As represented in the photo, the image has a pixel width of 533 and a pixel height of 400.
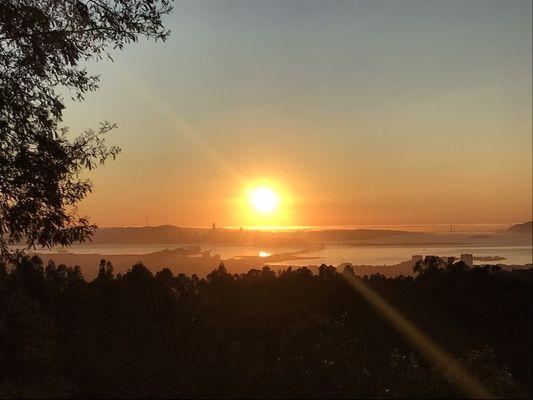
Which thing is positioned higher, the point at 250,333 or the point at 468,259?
the point at 468,259

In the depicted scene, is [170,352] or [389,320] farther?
[389,320]

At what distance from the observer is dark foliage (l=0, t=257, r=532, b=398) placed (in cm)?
1373

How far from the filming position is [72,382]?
586 inches

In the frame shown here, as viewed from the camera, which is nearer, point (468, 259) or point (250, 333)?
point (250, 333)

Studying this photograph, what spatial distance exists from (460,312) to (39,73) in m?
16.9

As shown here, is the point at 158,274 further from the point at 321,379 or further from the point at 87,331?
the point at 321,379

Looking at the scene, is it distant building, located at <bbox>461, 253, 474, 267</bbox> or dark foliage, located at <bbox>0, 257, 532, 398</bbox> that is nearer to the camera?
dark foliage, located at <bbox>0, 257, 532, 398</bbox>

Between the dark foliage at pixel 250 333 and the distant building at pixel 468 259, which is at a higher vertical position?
the distant building at pixel 468 259

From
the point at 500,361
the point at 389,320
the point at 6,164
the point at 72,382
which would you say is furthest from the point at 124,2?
Result: the point at 500,361

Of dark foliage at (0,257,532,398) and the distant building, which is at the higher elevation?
the distant building

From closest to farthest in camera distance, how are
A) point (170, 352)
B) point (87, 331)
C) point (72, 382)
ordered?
point (72, 382), point (170, 352), point (87, 331)

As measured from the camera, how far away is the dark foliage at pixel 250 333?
540 inches

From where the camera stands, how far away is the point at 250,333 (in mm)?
18562

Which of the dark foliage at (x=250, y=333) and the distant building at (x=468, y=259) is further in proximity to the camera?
the distant building at (x=468, y=259)
